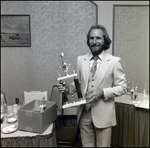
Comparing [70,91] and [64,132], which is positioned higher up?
[70,91]

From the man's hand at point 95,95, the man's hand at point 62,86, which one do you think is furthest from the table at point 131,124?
the man's hand at point 62,86

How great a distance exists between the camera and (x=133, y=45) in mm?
1936

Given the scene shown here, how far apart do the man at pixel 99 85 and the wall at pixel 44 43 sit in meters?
0.63

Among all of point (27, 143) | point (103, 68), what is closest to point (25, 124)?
point (27, 143)

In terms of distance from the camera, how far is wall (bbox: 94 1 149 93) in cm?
193

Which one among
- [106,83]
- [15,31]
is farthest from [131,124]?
[15,31]

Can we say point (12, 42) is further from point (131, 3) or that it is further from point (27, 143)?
point (131, 3)

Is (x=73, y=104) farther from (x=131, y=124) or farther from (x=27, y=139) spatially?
(x=131, y=124)

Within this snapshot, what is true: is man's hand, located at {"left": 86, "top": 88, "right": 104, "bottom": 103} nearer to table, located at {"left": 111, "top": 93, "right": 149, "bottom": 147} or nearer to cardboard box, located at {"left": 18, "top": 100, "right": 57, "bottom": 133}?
cardboard box, located at {"left": 18, "top": 100, "right": 57, "bottom": 133}

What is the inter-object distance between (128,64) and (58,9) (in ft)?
3.27

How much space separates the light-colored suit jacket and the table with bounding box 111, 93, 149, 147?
1.74 feet

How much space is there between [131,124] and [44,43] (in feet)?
4.32

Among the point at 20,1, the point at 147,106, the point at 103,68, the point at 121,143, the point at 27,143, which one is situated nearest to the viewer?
the point at 103,68

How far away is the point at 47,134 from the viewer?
1.30 m
